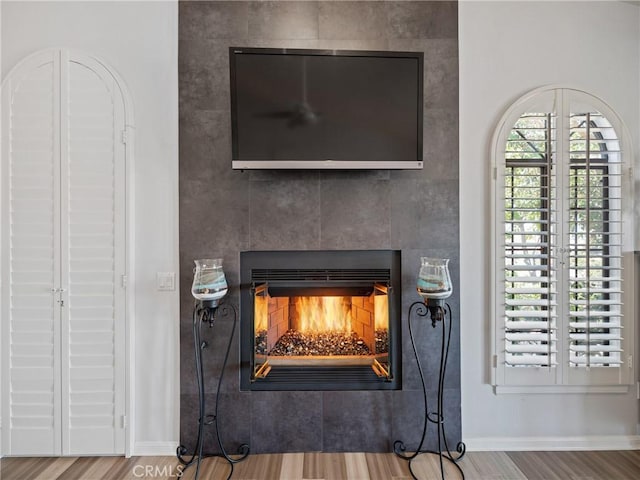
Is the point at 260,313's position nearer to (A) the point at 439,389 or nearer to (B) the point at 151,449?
(B) the point at 151,449

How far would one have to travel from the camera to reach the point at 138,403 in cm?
217

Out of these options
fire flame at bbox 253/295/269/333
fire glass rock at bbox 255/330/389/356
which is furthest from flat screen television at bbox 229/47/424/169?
fire glass rock at bbox 255/330/389/356

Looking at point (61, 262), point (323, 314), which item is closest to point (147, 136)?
point (61, 262)

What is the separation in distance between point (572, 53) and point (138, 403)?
340 cm

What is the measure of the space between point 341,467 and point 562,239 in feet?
6.13

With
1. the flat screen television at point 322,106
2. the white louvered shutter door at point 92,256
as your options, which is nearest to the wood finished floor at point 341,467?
the white louvered shutter door at point 92,256

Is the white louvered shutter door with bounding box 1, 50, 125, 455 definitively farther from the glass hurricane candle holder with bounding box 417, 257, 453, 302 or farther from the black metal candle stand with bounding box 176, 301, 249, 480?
the glass hurricane candle holder with bounding box 417, 257, 453, 302

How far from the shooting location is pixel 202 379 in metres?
2.06

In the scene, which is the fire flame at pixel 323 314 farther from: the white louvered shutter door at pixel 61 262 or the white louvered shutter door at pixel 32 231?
the white louvered shutter door at pixel 32 231

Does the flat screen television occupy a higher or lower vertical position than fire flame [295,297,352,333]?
higher

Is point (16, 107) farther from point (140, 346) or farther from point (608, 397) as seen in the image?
point (608, 397)

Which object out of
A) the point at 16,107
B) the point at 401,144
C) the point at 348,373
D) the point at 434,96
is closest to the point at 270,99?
the point at 401,144

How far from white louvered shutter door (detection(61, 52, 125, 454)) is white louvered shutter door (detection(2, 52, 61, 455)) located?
7 centimetres

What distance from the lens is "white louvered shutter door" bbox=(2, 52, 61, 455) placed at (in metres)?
2.13
